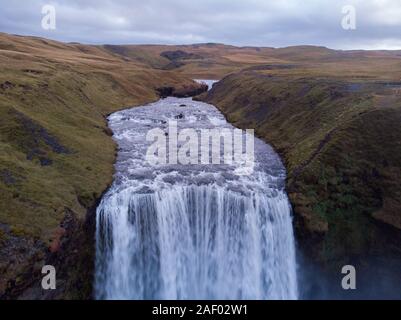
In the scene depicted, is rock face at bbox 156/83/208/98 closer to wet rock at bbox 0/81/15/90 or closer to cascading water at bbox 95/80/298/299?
wet rock at bbox 0/81/15/90

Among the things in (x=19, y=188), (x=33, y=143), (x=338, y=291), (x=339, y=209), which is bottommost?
(x=338, y=291)

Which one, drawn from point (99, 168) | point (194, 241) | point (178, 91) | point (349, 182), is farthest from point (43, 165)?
point (178, 91)

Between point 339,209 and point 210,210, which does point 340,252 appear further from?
point 210,210

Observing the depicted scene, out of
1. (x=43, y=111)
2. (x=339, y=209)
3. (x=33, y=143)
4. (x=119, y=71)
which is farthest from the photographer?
(x=119, y=71)

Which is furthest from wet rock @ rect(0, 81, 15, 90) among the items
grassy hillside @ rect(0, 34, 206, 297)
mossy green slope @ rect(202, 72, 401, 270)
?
mossy green slope @ rect(202, 72, 401, 270)

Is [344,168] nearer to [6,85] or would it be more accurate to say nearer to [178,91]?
[6,85]

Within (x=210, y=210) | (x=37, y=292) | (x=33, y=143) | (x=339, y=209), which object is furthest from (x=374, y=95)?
(x=37, y=292)
